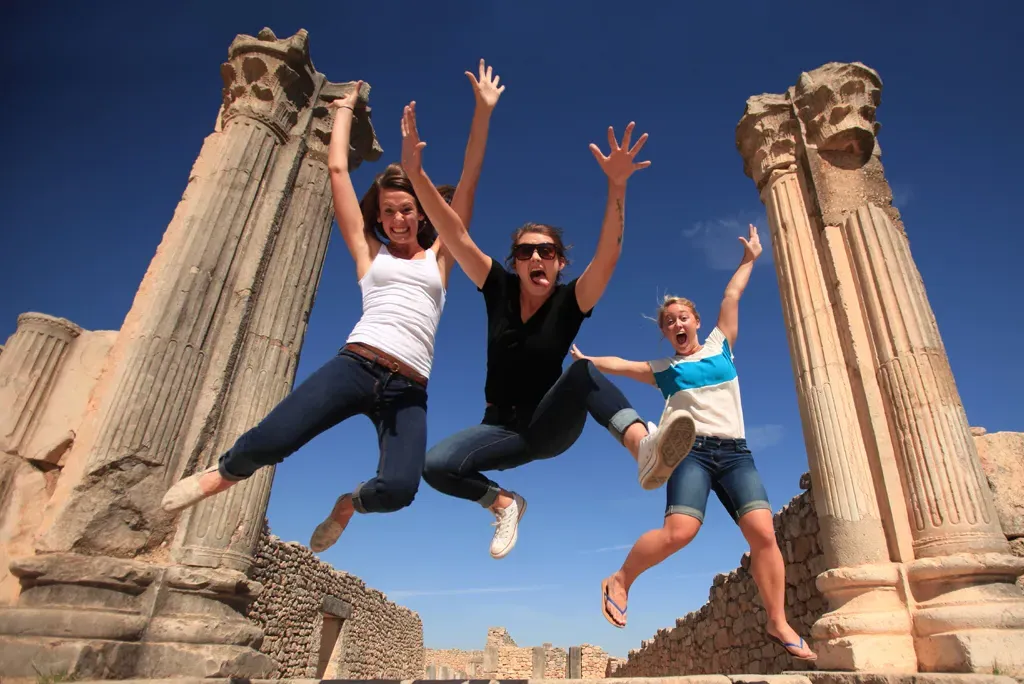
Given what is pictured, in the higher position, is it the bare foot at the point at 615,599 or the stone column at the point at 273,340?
the stone column at the point at 273,340

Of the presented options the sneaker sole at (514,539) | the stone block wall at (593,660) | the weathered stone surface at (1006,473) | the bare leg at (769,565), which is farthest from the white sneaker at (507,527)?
the stone block wall at (593,660)

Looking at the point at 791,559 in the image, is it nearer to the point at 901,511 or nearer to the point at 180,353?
the point at 901,511

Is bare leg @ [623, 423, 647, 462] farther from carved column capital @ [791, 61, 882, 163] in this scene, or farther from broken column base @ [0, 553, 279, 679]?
carved column capital @ [791, 61, 882, 163]

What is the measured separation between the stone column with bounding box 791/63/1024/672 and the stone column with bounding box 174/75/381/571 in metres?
5.37

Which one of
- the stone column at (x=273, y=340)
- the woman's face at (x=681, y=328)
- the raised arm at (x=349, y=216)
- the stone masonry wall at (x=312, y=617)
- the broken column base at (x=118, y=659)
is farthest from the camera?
the stone masonry wall at (x=312, y=617)

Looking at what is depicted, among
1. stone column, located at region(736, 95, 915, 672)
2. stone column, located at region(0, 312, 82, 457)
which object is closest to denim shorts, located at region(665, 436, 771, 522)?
stone column, located at region(736, 95, 915, 672)

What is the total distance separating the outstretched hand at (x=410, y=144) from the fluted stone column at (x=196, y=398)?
3.24m

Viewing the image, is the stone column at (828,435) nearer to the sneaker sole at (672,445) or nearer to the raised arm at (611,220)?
the sneaker sole at (672,445)

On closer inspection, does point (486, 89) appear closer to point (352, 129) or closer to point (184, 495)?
point (184, 495)

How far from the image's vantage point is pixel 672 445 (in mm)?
2449

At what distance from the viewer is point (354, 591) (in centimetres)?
1545

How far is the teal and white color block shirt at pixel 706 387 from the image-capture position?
340cm

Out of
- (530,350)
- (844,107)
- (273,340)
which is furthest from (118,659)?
(844,107)

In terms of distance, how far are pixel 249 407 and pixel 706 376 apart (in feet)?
13.6
